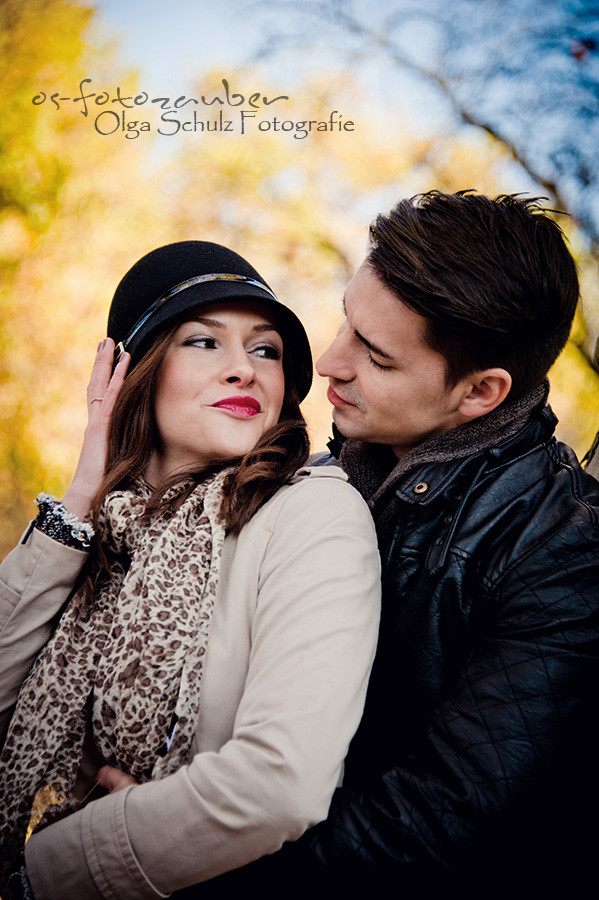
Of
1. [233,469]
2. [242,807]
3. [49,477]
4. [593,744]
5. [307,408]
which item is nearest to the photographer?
[242,807]

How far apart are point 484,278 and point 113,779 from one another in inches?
54.5

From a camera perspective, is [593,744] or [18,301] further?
[18,301]

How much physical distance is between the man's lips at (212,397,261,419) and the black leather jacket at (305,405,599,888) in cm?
43

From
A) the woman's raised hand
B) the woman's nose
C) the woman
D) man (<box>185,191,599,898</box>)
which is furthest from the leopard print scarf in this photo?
man (<box>185,191,599,898</box>)

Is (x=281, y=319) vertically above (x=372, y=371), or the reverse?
(x=281, y=319)

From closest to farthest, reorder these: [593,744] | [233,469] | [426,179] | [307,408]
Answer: [593,744]
[233,469]
[307,408]
[426,179]

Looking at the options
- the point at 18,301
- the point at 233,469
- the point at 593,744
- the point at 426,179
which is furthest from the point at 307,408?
the point at 18,301

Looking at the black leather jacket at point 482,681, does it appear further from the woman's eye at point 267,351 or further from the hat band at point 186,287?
the hat band at point 186,287

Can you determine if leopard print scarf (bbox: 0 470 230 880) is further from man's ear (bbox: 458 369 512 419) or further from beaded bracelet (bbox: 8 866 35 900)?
man's ear (bbox: 458 369 512 419)

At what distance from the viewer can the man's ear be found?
5.32ft

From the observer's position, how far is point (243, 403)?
63.9 inches

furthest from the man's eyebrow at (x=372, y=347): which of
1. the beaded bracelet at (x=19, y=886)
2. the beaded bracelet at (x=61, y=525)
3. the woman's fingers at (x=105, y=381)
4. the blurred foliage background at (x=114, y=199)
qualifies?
the blurred foliage background at (x=114, y=199)

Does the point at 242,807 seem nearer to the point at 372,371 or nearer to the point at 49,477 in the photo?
the point at 372,371

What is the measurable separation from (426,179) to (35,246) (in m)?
2.63
